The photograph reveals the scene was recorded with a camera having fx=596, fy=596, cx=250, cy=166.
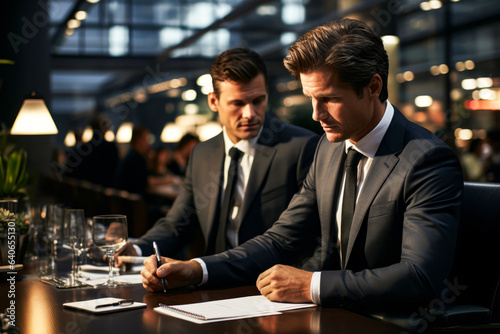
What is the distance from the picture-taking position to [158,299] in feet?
6.10

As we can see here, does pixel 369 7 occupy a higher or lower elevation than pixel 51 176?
higher

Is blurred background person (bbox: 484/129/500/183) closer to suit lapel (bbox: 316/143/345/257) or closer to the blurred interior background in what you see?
the blurred interior background

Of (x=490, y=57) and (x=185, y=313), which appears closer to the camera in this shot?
(x=185, y=313)

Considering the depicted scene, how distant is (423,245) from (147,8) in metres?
13.5

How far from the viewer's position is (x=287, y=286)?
1.78 meters

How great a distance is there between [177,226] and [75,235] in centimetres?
70

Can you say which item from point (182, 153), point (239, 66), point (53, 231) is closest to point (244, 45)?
point (182, 153)

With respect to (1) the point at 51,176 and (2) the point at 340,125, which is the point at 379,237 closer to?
(2) the point at 340,125

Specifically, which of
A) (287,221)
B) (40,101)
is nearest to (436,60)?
(40,101)

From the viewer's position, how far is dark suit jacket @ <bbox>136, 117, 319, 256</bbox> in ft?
9.20

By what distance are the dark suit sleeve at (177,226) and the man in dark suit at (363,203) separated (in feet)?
2.19

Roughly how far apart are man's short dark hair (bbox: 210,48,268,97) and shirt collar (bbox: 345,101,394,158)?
0.90 metres

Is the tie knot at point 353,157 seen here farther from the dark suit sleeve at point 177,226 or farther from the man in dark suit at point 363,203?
the dark suit sleeve at point 177,226

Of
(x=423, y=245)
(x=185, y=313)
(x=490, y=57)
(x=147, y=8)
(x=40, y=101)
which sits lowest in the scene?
(x=185, y=313)
